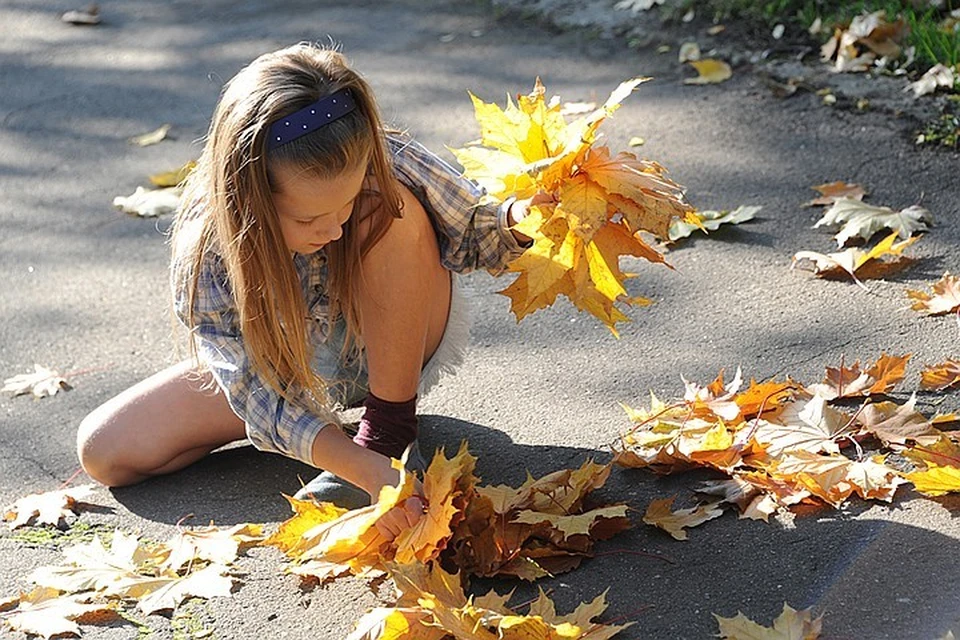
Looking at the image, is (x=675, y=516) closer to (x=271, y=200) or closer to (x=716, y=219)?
(x=271, y=200)

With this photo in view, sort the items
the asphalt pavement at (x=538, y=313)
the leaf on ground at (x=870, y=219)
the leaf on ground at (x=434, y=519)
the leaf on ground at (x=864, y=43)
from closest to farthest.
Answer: the leaf on ground at (x=434, y=519) < the asphalt pavement at (x=538, y=313) < the leaf on ground at (x=870, y=219) < the leaf on ground at (x=864, y=43)

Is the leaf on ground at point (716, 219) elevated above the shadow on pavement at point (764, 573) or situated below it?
above

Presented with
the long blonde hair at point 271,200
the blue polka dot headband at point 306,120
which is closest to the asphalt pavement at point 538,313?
the long blonde hair at point 271,200

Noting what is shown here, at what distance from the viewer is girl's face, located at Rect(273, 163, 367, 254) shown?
2.27 m

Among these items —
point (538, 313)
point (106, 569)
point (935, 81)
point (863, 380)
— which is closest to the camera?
point (106, 569)

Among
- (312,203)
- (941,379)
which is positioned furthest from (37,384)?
(941,379)

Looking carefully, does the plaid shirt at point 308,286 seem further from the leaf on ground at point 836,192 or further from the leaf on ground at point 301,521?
the leaf on ground at point 836,192

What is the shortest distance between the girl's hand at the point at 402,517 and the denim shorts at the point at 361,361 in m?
0.54

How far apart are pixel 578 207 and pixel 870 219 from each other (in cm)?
141

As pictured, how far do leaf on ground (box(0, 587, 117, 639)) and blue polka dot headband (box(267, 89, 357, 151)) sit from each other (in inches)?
35.4

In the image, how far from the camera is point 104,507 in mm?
2811

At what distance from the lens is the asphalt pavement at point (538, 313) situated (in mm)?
2330

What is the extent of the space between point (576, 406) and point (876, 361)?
66 centimetres

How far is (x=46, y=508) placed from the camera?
2781 millimetres
